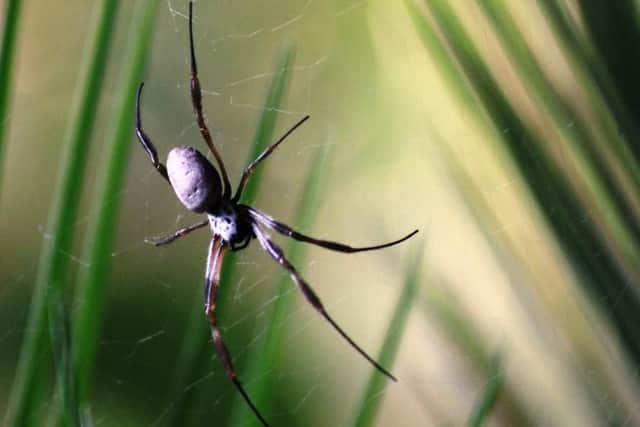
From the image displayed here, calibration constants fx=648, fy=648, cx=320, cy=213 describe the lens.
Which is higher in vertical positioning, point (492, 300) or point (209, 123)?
point (209, 123)

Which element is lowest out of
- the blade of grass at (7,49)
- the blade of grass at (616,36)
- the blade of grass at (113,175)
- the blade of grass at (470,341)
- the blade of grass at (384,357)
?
the blade of grass at (470,341)

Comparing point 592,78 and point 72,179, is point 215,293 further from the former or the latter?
point 592,78

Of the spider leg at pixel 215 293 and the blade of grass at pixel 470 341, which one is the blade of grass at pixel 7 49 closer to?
the spider leg at pixel 215 293

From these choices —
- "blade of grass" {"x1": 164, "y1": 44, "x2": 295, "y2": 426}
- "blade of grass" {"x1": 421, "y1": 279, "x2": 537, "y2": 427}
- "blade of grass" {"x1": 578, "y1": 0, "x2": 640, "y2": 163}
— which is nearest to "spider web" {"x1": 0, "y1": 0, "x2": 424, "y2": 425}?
"blade of grass" {"x1": 421, "y1": 279, "x2": 537, "y2": 427}

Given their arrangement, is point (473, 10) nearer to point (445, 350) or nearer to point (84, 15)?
point (445, 350)

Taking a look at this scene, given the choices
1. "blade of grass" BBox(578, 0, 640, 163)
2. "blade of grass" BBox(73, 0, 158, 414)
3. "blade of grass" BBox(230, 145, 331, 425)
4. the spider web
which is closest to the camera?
"blade of grass" BBox(578, 0, 640, 163)

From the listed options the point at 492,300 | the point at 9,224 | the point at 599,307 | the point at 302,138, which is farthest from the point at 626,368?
the point at 9,224

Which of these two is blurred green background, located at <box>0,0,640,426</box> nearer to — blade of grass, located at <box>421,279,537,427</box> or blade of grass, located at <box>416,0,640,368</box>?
blade of grass, located at <box>421,279,537,427</box>

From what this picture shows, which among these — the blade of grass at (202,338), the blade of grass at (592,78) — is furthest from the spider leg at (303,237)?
the blade of grass at (592,78)

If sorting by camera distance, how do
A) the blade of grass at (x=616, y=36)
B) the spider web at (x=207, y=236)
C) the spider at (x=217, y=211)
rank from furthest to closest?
the spider web at (x=207, y=236) < the spider at (x=217, y=211) < the blade of grass at (x=616, y=36)
